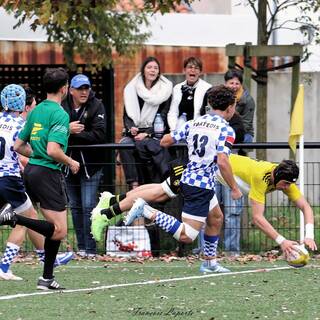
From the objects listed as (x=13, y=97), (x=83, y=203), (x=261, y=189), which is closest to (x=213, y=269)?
(x=261, y=189)

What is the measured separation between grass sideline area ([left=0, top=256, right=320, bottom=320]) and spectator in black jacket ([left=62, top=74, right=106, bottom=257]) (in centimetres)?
105

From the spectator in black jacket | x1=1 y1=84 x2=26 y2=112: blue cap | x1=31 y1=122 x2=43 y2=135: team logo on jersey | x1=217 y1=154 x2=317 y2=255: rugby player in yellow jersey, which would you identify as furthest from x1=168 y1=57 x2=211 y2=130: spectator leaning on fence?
x1=31 y1=122 x2=43 y2=135: team logo on jersey

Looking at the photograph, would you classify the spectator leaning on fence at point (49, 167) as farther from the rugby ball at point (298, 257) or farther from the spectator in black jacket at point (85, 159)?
the spectator in black jacket at point (85, 159)

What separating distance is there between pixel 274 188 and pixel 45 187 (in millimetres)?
2425

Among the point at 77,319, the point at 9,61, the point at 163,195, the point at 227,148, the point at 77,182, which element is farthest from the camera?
the point at 9,61

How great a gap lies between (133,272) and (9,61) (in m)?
10.4

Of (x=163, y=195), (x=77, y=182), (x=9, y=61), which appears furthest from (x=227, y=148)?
(x=9, y=61)

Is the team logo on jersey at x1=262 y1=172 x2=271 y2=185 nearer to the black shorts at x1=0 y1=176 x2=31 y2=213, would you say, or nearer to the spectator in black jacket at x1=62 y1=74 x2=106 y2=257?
the black shorts at x1=0 y1=176 x2=31 y2=213

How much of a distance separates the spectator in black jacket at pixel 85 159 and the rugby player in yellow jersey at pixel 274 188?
8.32ft

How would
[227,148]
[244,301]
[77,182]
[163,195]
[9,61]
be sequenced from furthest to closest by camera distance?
[9,61] < [77,182] < [163,195] < [227,148] < [244,301]

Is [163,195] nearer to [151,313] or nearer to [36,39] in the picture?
[151,313]

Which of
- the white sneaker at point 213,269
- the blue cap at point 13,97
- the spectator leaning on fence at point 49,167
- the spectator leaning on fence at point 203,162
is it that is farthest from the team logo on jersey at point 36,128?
the white sneaker at point 213,269

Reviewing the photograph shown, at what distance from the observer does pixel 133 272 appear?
12.6 m

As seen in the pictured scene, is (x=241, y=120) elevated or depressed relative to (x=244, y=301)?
elevated
